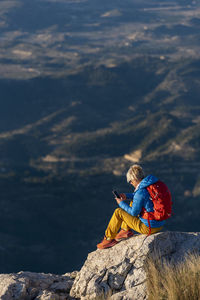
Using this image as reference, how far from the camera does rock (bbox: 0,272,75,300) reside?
392 inches

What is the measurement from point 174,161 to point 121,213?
101m

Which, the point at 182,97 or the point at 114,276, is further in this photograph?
the point at 182,97

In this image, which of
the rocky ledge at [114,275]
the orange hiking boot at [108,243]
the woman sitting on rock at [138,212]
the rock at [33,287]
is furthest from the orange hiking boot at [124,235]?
the rock at [33,287]

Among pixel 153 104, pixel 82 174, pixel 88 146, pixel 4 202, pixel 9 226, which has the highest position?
pixel 153 104

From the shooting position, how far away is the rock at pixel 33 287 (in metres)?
9.95

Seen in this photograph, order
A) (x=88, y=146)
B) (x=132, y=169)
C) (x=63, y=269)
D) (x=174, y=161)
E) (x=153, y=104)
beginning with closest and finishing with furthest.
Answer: (x=132, y=169) < (x=63, y=269) < (x=174, y=161) < (x=88, y=146) < (x=153, y=104)

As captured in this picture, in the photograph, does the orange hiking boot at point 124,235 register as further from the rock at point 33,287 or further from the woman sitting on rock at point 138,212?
the rock at point 33,287

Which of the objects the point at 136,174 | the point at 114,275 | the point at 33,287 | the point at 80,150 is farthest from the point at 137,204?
the point at 80,150

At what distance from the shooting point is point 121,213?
428 inches

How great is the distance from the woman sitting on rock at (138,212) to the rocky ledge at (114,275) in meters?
0.27

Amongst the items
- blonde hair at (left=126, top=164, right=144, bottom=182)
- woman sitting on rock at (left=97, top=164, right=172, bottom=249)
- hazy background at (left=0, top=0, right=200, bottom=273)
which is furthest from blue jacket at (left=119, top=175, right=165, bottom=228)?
hazy background at (left=0, top=0, right=200, bottom=273)

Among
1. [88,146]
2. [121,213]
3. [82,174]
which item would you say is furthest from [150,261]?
[88,146]

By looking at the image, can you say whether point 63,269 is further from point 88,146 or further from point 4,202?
point 88,146

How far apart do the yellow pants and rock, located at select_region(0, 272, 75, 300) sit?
74.9 inches
